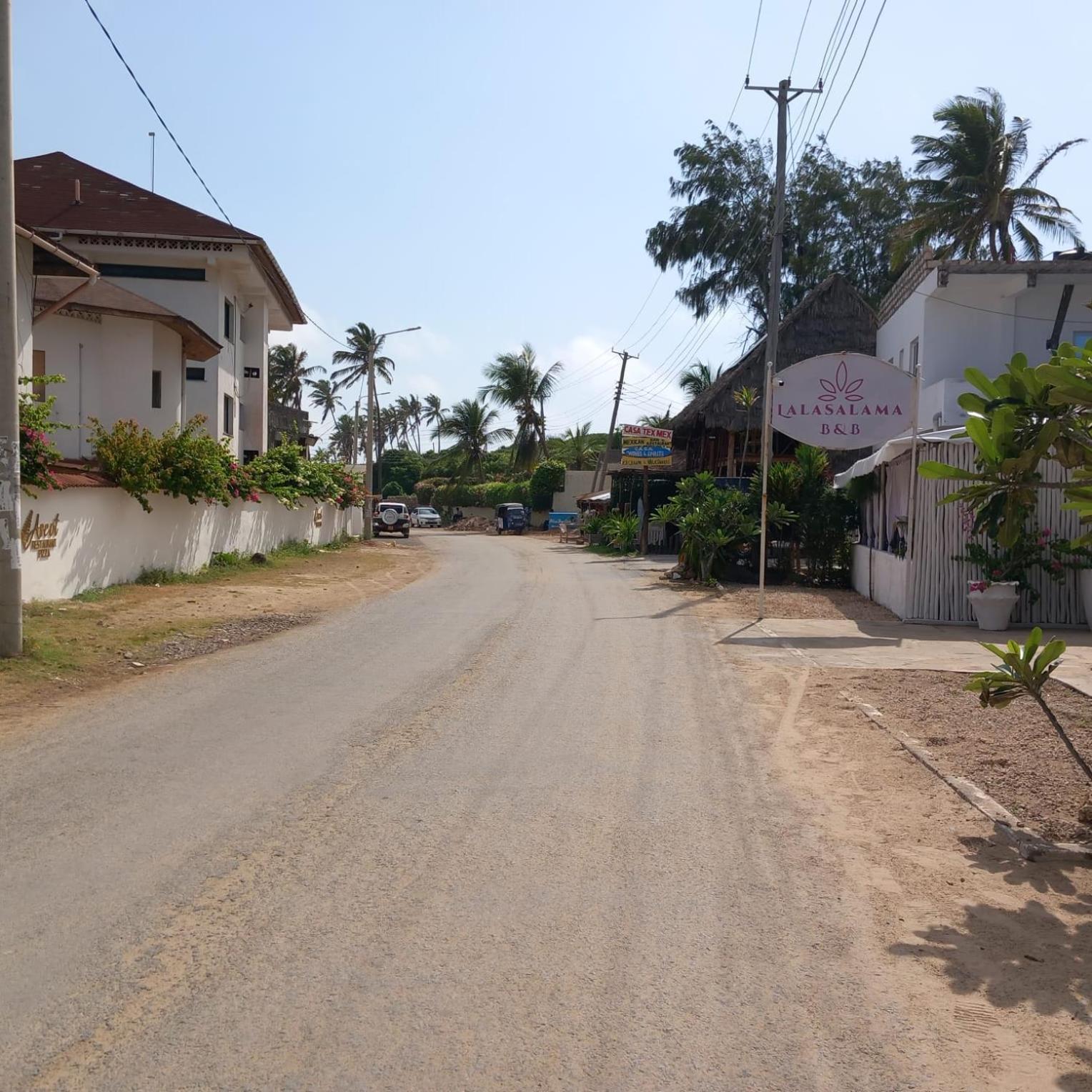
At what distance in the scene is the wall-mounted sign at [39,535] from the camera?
14422mm

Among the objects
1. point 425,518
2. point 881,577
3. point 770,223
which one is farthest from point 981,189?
point 425,518

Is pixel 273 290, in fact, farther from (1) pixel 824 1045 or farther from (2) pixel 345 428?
(2) pixel 345 428

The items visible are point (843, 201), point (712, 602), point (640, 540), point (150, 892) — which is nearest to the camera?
point (150, 892)

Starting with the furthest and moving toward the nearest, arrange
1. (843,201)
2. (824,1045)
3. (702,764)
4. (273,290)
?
(843,201)
(273,290)
(702,764)
(824,1045)

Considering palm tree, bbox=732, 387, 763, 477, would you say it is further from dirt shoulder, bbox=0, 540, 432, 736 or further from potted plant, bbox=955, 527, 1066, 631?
potted plant, bbox=955, 527, 1066, 631

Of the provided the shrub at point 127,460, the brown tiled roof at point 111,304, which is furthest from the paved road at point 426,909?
the brown tiled roof at point 111,304

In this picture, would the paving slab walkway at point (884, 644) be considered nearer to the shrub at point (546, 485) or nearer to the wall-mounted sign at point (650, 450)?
the wall-mounted sign at point (650, 450)

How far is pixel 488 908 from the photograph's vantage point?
15.6 ft

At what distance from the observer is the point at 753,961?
4.28 meters

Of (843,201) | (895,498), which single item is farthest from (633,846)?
(843,201)

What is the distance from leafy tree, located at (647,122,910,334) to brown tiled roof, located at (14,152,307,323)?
23778mm

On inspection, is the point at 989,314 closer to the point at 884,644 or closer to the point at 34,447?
the point at 884,644

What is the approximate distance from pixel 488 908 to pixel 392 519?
46.9m

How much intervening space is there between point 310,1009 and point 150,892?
1428 mm
